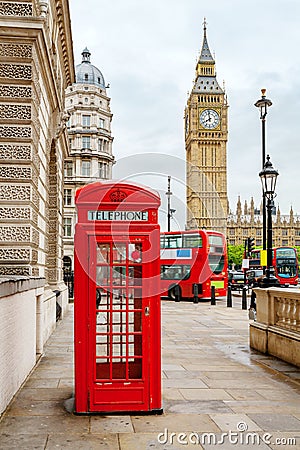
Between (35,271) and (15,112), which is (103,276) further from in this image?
(15,112)

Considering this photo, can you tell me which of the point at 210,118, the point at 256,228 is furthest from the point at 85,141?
the point at 256,228

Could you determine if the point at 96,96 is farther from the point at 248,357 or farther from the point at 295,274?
the point at 248,357

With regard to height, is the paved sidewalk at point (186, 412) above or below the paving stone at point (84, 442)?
below

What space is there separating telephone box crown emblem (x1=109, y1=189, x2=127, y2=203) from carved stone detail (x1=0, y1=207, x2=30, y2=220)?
3171 millimetres

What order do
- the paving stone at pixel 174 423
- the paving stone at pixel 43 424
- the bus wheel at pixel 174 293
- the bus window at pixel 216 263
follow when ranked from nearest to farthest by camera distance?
the paving stone at pixel 43 424, the paving stone at pixel 174 423, the bus window at pixel 216 263, the bus wheel at pixel 174 293

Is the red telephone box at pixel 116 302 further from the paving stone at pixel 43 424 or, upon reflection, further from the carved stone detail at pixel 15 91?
the carved stone detail at pixel 15 91

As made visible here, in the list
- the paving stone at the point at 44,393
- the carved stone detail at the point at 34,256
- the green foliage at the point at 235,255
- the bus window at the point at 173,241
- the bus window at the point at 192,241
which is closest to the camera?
the paving stone at the point at 44,393

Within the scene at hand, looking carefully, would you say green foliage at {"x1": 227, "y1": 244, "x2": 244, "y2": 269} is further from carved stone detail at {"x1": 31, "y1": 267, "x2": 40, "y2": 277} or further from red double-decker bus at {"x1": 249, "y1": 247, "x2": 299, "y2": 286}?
carved stone detail at {"x1": 31, "y1": 267, "x2": 40, "y2": 277}

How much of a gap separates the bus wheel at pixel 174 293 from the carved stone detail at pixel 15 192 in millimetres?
22001

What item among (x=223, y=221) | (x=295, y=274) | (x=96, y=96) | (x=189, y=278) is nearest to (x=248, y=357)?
(x=189, y=278)

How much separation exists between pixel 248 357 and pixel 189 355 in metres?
1.02

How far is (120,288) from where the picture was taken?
5988mm

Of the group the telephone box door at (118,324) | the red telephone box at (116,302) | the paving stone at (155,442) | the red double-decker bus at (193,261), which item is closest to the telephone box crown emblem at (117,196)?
the red telephone box at (116,302)

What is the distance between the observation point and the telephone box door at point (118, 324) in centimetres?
596
